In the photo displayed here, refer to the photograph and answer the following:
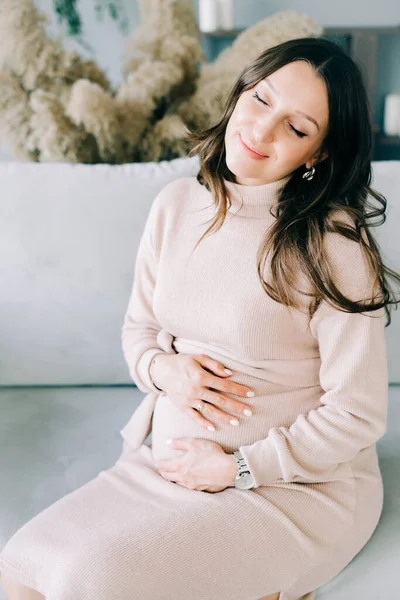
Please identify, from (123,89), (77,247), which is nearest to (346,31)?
(123,89)

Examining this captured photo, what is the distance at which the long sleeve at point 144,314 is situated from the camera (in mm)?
1181

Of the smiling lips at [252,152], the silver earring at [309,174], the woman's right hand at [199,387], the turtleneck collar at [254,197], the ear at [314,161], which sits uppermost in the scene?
the smiling lips at [252,152]

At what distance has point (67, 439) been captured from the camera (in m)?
1.32

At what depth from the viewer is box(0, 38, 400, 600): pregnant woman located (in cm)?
90

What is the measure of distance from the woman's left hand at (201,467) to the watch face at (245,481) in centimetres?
1

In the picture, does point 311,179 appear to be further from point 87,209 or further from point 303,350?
point 87,209

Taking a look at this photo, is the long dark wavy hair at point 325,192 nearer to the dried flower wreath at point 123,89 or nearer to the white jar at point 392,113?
the dried flower wreath at point 123,89

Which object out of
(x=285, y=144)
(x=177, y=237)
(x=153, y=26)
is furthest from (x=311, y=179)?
(x=153, y=26)

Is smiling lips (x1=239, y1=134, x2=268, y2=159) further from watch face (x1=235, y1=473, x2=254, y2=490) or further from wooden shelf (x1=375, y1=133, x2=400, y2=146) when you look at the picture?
wooden shelf (x1=375, y1=133, x2=400, y2=146)

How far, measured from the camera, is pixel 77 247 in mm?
1371

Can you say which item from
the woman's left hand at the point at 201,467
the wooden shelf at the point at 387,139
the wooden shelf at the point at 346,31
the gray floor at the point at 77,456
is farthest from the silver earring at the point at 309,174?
the wooden shelf at the point at 387,139

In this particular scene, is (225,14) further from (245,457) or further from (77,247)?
(245,457)

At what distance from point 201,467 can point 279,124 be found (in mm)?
567

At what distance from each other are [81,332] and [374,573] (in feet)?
2.64
